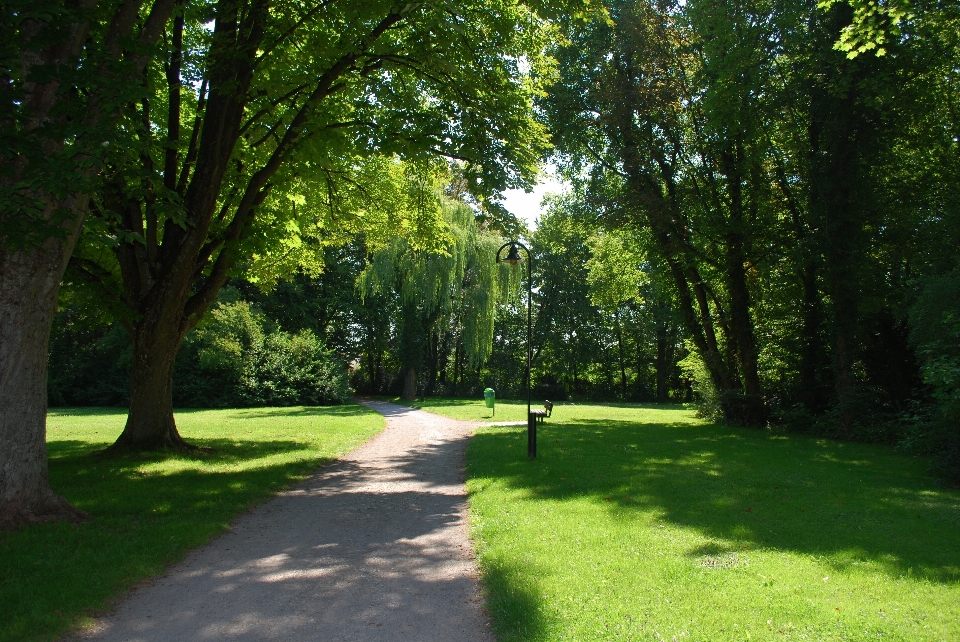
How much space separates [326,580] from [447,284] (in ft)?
87.5

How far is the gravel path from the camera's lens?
4203mm

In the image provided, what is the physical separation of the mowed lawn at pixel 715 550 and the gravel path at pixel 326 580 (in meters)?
0.41

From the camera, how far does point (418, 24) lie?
1051 cm

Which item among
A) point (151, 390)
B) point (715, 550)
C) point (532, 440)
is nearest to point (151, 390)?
point (151, 390)

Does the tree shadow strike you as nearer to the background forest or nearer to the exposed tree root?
the exposed tree root

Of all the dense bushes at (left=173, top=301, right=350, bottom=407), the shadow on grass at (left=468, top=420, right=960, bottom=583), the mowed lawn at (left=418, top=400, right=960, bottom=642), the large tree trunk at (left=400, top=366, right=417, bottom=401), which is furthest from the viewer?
the large tree trunk at (left=400, top=366, right=417, bottom=401)

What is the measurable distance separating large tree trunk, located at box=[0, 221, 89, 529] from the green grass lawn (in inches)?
16.4

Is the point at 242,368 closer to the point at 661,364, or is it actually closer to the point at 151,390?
the point at 151,390

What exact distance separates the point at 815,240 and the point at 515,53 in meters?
9.82

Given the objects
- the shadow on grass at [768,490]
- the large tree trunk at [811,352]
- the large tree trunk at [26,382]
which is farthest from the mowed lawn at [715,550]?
the large tree trunk at [811,352]

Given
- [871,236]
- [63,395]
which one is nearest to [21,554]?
[871,236]

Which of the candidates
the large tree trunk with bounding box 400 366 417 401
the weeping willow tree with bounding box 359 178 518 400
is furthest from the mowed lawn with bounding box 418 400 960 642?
the large tree trunk with bounding box 400 366 417 401

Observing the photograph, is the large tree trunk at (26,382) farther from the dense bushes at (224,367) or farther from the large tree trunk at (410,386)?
the large tree trunk at (410,386)

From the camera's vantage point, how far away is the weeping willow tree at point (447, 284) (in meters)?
30.4
